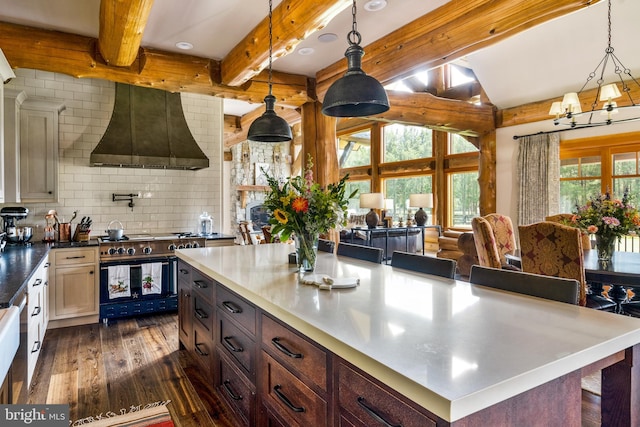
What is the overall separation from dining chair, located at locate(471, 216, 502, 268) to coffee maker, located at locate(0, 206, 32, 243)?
15.1ft

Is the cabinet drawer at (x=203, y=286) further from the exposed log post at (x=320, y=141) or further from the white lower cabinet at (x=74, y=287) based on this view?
the exposed log post at (x=320, y=141)

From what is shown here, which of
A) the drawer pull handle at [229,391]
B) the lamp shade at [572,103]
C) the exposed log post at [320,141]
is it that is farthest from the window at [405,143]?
the drawer pull handle at [229,391]

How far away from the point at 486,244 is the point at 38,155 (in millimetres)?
4877

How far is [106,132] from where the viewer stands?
457 cm

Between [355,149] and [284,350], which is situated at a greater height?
[355,149]

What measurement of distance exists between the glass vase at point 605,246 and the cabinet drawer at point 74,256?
4.96m

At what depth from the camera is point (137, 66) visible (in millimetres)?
4008

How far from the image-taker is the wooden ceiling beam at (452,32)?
9.60ft

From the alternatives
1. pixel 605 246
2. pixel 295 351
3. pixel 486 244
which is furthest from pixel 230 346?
pixel 605 246

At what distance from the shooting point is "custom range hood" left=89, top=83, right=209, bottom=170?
4543mm

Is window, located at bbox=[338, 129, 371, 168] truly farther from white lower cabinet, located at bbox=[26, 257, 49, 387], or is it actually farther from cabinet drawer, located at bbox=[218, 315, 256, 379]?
cabinet drawer, located at bbox=[218, 315, 256, 379]

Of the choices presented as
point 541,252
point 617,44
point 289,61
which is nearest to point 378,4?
point 289,61

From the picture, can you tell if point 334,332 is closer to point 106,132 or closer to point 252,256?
point 252,256

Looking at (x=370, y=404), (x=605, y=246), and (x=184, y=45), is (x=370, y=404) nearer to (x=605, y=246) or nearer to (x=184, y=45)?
(x=605, y=246)
